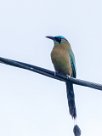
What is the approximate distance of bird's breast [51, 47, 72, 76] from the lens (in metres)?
6.84

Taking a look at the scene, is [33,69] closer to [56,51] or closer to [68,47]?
[56,51]

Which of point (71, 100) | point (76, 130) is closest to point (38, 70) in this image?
point (76, 130)

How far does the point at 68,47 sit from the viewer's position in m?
7.49

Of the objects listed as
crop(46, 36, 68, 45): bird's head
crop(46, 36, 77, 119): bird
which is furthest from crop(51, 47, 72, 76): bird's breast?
crop(46, 36, 68, 45): bird's head

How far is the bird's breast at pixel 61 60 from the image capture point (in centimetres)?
684

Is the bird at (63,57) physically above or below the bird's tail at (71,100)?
above

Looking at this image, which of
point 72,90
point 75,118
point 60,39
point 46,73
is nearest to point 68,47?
point 60,39

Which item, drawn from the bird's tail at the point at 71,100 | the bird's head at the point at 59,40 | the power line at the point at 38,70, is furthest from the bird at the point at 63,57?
the power line at the point at 38,70

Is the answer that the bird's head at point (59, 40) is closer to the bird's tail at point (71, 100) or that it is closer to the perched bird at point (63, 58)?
the perched bird at point (63, 58)

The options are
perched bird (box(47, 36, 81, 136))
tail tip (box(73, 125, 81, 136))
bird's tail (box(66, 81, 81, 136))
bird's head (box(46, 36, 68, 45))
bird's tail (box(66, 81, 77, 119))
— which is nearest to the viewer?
tail tip (box(73, 125, 81, 136))

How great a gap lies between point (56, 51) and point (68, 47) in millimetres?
511

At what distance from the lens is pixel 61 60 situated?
6.96 m

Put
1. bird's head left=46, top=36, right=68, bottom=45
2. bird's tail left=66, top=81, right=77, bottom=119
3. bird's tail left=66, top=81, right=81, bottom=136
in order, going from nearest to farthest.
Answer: bird's tail left=66, top=81, right=81, bottom=136, bird's tail left=66, top=81, right=77, bottom=119, bird's head left=46, top=36, right=68, bottom=45

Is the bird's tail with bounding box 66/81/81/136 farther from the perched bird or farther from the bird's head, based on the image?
the bird's head
